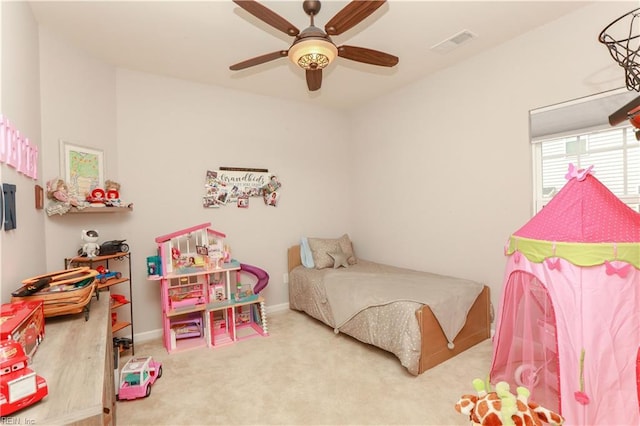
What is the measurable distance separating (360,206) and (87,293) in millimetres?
3405

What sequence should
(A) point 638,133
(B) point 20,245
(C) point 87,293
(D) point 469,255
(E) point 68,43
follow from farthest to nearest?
(D) point 469,255
(E) point 68,43
(B) point 20,245
(C) point 87,293
(A) point 638,133

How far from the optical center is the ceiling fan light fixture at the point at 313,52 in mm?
1865

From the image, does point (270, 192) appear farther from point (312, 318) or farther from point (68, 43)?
point (68, 43)

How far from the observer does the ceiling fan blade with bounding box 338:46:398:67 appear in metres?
2.06

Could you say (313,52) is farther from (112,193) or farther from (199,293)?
(199,293)

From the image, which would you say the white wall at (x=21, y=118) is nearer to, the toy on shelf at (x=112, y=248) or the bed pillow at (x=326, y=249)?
the toy on shelf at (x=112, y=248)

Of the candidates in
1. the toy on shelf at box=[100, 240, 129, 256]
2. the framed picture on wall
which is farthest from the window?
the framed picture on wall

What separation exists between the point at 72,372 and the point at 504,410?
1.44 metres

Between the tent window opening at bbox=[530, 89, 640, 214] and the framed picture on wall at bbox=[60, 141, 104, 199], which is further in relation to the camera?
the framed picture on wall at bbox=[60, 141, 104, 199]

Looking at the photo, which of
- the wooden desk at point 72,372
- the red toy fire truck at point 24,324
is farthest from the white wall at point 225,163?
the red toy fire truck at point 24,324

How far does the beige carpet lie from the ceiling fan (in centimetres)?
223

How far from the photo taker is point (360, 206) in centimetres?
449

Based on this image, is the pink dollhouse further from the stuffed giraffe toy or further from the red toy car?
the stuffed giraffe toy

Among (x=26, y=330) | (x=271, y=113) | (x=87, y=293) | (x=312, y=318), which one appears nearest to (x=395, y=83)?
(x=271, y=113)
